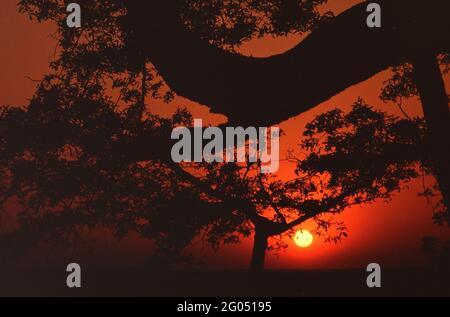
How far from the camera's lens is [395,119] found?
13.6 meters

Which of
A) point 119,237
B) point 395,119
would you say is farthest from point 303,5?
point 119,237

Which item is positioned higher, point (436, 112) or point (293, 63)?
point (293, 63)

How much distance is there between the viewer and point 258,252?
17203mm

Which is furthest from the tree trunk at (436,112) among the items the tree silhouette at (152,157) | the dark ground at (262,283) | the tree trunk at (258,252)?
the tree trunk at (258,252)

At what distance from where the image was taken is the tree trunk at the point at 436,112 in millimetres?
9430

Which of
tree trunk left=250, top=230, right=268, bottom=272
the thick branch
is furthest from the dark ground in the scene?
the thick branch

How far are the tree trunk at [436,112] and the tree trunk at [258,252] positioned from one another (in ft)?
25.9

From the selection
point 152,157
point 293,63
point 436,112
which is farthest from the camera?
point 152,157

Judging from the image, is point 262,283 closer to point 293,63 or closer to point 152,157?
point 152,157

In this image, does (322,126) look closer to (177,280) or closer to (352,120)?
(352,120)

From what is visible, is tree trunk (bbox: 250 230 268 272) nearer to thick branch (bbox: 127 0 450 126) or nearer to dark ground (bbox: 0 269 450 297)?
dark ground (bbox: 0 269 450 297)

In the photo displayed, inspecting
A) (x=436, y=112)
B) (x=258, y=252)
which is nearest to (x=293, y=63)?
(x=436, y=112)

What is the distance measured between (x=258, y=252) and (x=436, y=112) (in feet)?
27.8

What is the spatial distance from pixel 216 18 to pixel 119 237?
18.6 ft
